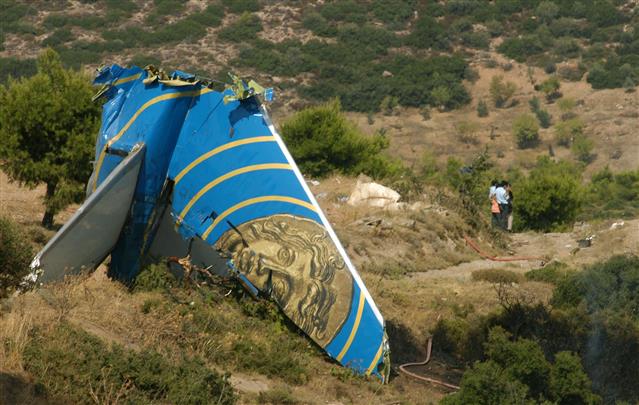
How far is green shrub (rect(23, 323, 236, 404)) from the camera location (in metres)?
10.2

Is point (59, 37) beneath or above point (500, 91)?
above

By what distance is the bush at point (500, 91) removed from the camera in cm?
10181

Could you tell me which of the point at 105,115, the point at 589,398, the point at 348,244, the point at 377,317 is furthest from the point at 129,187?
the point at 348,244

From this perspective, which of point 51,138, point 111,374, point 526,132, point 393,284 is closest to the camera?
point 111,374

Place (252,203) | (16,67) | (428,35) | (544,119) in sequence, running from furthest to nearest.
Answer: (428,35)
(544,119)
(16,67)
(252,203)

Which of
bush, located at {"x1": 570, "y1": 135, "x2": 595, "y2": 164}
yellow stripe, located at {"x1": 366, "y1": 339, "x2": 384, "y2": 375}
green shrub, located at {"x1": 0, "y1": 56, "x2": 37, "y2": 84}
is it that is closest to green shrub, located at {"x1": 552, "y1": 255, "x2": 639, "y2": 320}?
yellow stripe, located at {"x1": 366, "y1": 339, "x2": 384, "y2": 375}

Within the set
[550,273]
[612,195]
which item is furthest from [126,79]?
[612,195]

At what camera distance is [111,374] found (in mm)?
10508

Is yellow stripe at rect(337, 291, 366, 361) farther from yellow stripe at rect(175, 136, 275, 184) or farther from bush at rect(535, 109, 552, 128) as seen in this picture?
bush at rect(535, 109, 552, 128)

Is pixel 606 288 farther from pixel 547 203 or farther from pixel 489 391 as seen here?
pixel 547 203

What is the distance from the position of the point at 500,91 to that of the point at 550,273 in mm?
81219

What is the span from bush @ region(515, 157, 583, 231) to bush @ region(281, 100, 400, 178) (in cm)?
597

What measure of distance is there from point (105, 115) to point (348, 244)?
10.2 metres

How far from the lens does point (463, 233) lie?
29156mm
